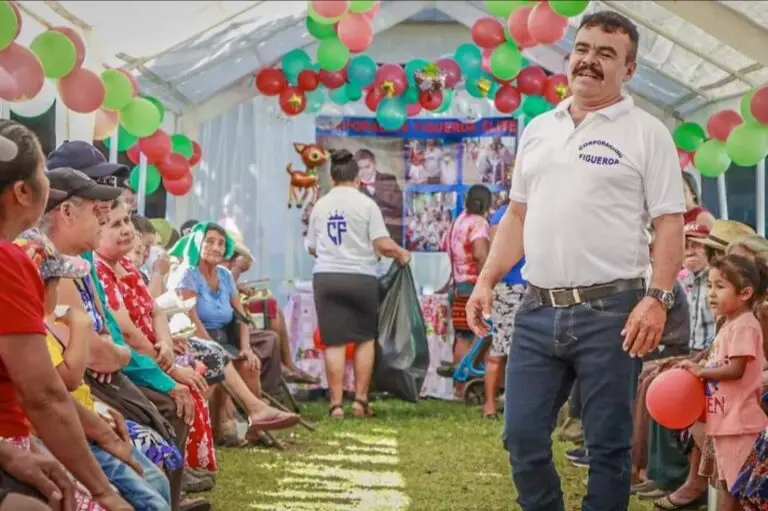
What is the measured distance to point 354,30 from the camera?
906 cm

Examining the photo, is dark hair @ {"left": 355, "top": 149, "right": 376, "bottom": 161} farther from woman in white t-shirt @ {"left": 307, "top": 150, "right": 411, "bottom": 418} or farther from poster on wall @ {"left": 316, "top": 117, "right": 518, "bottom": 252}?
woman in white t-shirt @ {"left": 307, "top": 150, "right": 411, "bottom": 418}

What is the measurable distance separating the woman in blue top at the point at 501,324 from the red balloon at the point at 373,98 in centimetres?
235

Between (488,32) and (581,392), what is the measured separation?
21.3ft

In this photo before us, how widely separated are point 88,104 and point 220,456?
1929mm

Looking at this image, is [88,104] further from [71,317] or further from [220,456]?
[71,317]

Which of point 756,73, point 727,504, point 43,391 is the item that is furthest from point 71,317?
point 756,73

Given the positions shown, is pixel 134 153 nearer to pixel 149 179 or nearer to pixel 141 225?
pixel 149 179

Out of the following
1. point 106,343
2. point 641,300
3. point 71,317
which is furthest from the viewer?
point 106,343

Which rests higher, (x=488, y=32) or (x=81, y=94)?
(x=488, y=32)

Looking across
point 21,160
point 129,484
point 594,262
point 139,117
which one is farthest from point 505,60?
point 21,160

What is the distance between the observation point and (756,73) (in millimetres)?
8398

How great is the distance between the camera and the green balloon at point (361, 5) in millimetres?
8719

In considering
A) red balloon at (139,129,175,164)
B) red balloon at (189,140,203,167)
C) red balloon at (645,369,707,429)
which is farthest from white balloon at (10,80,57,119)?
red balloon at (645,369,707,429)

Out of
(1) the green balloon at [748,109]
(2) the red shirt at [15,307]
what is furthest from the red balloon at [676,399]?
(1) the green balloon at [748,109]
